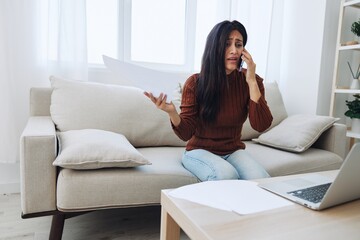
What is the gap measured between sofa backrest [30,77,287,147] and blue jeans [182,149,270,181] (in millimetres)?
406

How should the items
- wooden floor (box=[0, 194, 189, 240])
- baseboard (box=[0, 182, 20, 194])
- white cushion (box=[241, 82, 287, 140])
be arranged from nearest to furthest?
wooden floor (box=[0, 194, 189, 240])
baseboard (box=[0, 182, 20, 194])
white cushion (box=[241, 82, 287, 140])

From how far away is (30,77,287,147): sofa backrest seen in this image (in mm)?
1451

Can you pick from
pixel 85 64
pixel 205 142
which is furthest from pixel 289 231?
pixel 85 64

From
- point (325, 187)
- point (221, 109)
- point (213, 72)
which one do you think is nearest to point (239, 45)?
point (213, 72)

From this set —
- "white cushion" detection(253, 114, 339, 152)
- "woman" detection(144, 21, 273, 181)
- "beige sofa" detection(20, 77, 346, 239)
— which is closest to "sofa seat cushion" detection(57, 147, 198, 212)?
"beige sofa" detection(20, 77, 346, 239)

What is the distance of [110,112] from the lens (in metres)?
1.51

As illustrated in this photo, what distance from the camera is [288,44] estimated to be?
8.11ft

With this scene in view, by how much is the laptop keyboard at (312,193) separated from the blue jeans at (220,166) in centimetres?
34

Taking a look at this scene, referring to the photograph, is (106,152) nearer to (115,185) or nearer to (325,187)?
(115,185)

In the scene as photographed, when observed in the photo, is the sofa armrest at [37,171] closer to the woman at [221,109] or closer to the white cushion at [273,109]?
the woman at [221,109]

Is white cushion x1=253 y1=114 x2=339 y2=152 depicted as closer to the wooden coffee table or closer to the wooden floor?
the wooden floor

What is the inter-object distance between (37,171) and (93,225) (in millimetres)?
507

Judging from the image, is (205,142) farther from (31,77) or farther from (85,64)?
(31,77)

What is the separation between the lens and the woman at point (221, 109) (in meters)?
1.16
